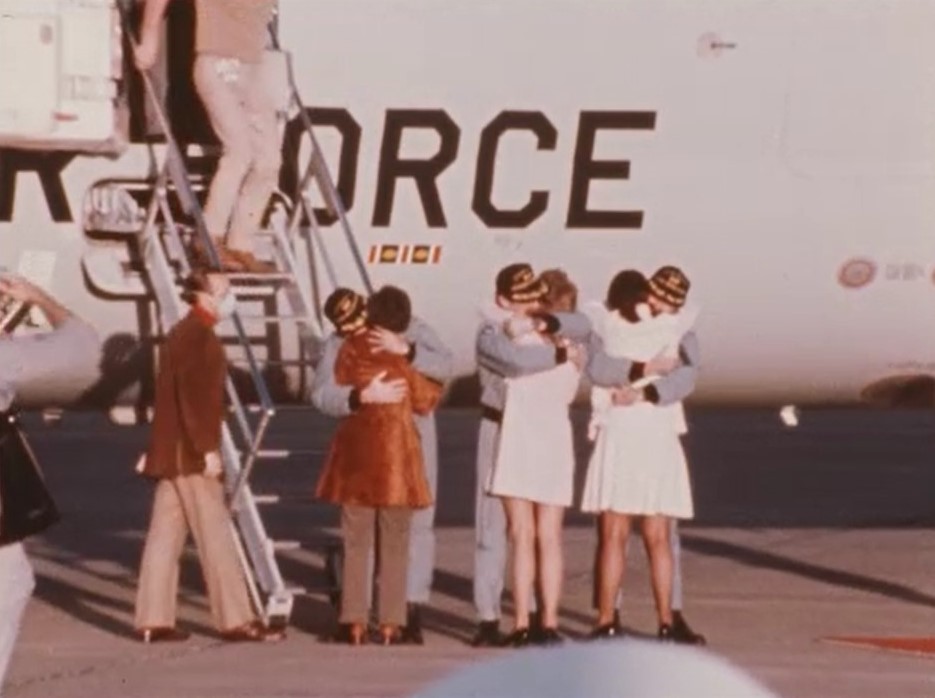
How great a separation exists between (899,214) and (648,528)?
3.24m

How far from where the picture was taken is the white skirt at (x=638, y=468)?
534 inches

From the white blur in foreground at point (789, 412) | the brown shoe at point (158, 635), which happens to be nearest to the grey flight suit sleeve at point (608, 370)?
the brown shoe at point (158, 635)

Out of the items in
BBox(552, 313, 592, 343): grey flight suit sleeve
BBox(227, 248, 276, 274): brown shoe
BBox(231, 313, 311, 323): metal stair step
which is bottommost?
BBox(231, 313, 311, 323): metal stair step

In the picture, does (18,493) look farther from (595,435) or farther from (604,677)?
(604,677)

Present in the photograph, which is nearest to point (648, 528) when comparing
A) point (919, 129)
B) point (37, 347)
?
point (919, 129)

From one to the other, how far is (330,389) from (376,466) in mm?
491

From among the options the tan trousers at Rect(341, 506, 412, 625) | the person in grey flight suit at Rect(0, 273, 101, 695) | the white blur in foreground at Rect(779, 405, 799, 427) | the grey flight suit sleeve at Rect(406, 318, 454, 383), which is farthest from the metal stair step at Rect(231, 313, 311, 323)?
the person in grey flight suit at Rect(0, 273, 101, 695)

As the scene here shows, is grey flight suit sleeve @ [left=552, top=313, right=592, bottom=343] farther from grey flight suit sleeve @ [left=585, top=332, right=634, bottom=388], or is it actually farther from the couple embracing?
grey flight suit sleeve @ [left=585, top=332, right=634, bottom=388]

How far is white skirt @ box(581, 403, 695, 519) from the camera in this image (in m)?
13.6

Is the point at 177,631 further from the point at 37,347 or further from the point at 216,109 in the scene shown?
the point at 37,347

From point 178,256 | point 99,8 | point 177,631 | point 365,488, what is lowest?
point 177,631

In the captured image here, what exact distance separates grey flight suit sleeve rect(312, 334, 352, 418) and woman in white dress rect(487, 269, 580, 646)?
802mm

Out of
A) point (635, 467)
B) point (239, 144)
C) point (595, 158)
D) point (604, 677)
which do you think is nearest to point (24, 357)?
point (635, 467)

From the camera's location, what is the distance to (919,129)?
627 inches
